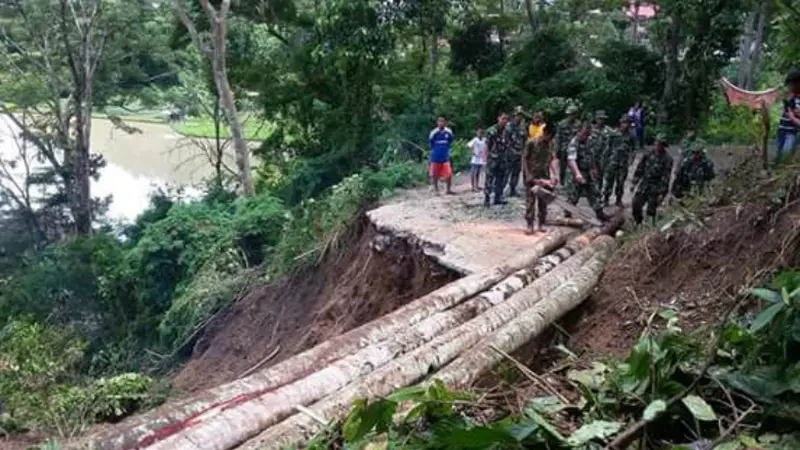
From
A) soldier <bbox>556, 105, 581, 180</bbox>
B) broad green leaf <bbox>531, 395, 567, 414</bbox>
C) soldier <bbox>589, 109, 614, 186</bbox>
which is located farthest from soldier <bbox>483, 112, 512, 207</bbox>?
broad green leaf <bbox>531, 395, 567, 414</bbox>

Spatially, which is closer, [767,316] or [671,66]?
[767,316]

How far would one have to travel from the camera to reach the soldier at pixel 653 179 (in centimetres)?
864

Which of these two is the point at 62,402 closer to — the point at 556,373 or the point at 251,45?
the point at 556,373

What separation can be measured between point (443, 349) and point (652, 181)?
4467mm

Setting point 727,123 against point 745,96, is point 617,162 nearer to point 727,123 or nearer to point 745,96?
point 727,123

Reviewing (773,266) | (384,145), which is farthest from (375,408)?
(384,145)

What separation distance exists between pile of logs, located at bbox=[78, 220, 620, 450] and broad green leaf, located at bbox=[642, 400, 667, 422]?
2.83 ft

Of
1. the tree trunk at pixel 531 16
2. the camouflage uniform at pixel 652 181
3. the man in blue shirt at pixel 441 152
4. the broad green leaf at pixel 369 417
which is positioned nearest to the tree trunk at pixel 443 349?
the broad green leaf at pixel 369 417

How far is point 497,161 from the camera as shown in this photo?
35.0ft

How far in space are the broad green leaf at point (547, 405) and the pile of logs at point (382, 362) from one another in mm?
397

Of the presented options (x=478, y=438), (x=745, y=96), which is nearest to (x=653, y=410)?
(x=478, y=438)

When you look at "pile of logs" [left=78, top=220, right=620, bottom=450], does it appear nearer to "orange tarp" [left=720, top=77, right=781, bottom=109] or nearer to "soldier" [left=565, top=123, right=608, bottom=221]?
"soldier" [left=565, top=123, right=608, bottom=221]

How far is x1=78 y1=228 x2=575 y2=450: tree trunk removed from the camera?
433 cm

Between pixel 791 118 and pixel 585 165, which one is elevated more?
pixel 791 118
